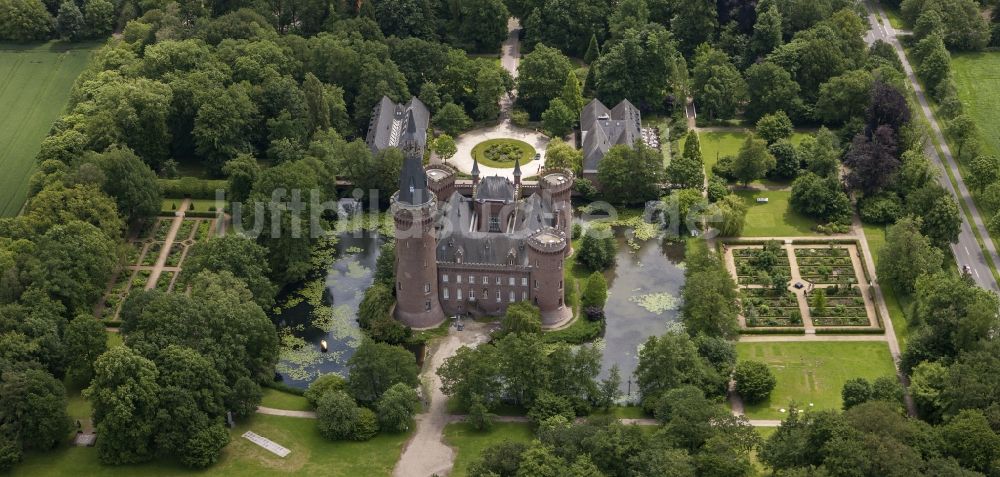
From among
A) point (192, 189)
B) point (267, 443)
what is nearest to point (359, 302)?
point (267, 443)

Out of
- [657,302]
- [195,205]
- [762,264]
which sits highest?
[195,205]

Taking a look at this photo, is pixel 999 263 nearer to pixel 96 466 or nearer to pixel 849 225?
pixel 849 225

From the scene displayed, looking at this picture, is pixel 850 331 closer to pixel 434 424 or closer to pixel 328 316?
pixel 434 424

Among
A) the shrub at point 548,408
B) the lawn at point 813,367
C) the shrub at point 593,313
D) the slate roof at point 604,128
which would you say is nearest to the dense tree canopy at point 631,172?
the slate roof at point 604,128

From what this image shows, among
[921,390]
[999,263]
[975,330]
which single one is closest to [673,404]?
[921,390]

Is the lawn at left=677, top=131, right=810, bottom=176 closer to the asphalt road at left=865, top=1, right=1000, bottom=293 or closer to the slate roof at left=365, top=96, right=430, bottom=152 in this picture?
the asphalt road at left=865, top=1, right=1000, bottom=293
